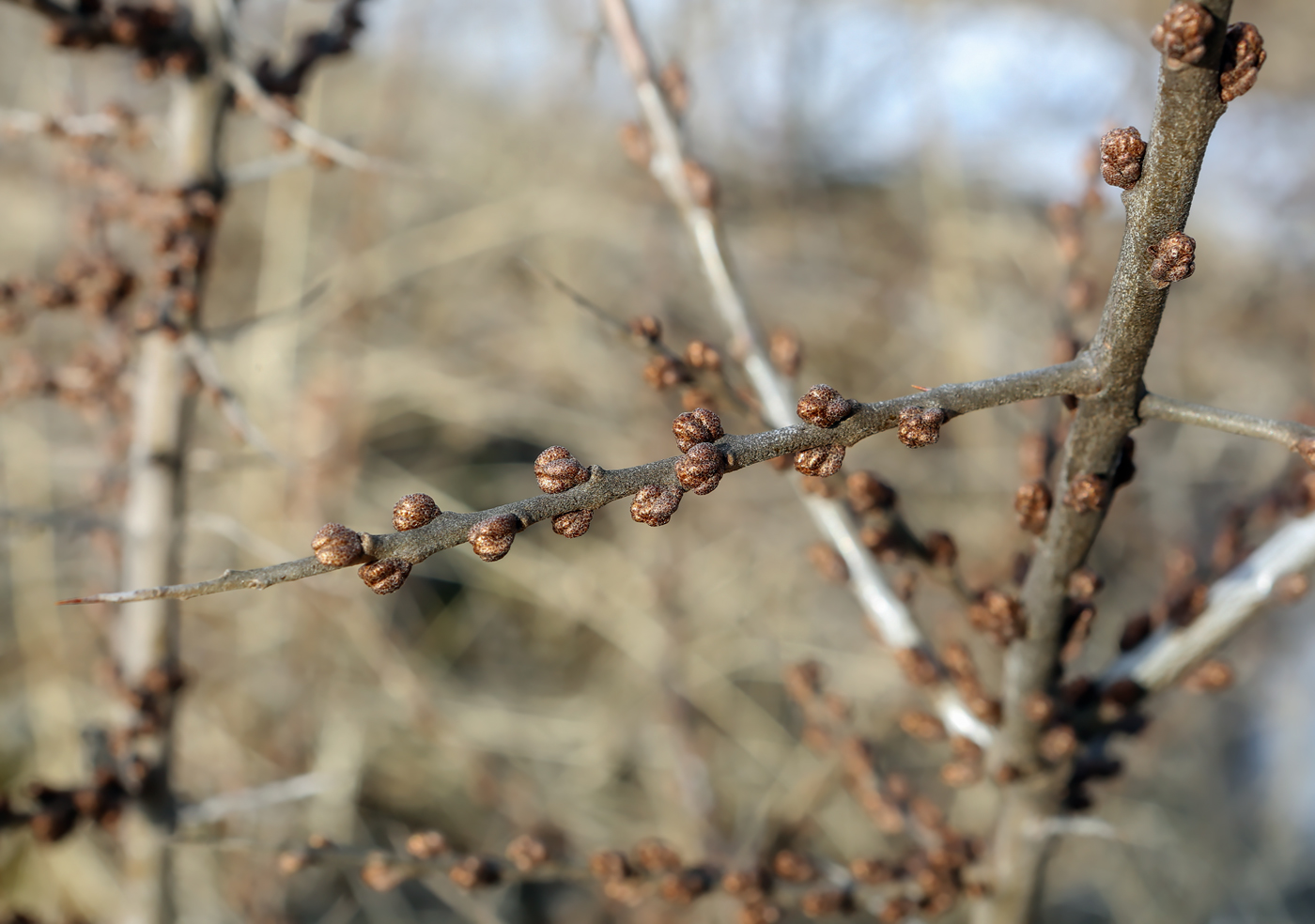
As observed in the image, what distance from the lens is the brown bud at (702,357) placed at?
1.25m

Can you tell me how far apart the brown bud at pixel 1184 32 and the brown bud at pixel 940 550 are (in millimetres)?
752

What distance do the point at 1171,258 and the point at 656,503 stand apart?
505 millimetres

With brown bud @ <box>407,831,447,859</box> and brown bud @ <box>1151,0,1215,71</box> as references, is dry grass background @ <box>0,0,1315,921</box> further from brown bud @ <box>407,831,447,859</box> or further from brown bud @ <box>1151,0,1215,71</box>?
brown bud @ <box>1151,0,1215,71</box>

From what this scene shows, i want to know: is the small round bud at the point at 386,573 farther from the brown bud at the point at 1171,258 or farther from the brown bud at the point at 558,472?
the brown bud at the point at 1171,258

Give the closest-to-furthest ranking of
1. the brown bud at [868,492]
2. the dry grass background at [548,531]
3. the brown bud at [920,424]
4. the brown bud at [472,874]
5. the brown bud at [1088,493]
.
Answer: the brown bud at [920,424] < the brown bud at [1088,493] < the brown bud at [868,492] < the brown bud at [472,874] < the dry grass background at [548,531]

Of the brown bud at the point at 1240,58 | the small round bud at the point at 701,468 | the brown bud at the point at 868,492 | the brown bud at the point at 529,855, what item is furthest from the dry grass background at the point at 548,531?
the brown bud at the point at 1240,58

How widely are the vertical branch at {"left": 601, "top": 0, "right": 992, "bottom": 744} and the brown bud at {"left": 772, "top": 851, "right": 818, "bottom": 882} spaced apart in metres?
0.36

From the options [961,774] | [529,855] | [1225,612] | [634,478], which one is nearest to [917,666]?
[961,774]

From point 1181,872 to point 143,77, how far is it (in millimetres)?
5625

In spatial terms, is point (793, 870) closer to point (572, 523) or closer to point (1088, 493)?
point (1088, 493)

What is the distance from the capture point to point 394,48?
15.7 ft

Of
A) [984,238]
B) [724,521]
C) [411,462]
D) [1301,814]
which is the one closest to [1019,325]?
[984,238]

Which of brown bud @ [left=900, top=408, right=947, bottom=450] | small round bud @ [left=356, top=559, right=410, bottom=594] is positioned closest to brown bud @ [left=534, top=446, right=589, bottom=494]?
small round bud @ [left=356, top=559, right=410, bottom=594]

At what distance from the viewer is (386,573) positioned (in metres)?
0.75
